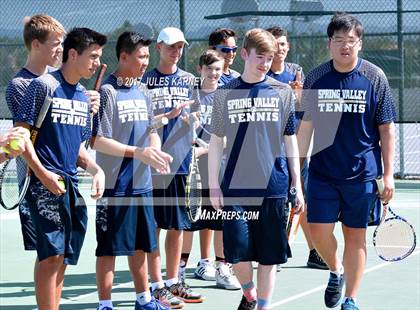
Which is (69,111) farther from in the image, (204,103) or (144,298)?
(204,103)

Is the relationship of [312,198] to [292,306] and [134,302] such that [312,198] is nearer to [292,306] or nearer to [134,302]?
[292,306]

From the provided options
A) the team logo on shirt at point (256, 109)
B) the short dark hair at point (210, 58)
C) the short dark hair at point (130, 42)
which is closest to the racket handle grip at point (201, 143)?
the short dark hair at point (210, 58)

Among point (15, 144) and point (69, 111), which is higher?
point (69, 111)

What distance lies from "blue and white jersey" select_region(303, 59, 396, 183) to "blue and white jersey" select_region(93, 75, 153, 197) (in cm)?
131

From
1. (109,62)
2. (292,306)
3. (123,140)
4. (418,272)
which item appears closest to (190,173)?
(123,140)

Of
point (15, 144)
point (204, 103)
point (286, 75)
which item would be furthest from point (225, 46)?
point (15, 144)

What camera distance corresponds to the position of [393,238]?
7.82 meters

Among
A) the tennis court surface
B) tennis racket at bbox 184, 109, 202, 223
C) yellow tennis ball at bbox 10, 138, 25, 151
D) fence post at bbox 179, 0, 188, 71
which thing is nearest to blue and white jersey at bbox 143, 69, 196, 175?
tennis racket at bbox 184, 109, 202, 223

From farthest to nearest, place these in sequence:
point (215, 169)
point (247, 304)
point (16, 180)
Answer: point (247, 304) → point (215, 169) → point (16, 180)

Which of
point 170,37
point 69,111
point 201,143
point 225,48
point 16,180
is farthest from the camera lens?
point 225,48

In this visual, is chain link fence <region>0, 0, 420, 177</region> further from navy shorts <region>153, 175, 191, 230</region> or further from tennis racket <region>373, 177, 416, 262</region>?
tennis racket <region>373, 177, 416, 262</region>

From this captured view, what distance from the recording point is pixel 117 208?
24.5 feet

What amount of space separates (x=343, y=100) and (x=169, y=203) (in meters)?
1.77

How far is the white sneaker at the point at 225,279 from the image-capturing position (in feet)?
29.4
